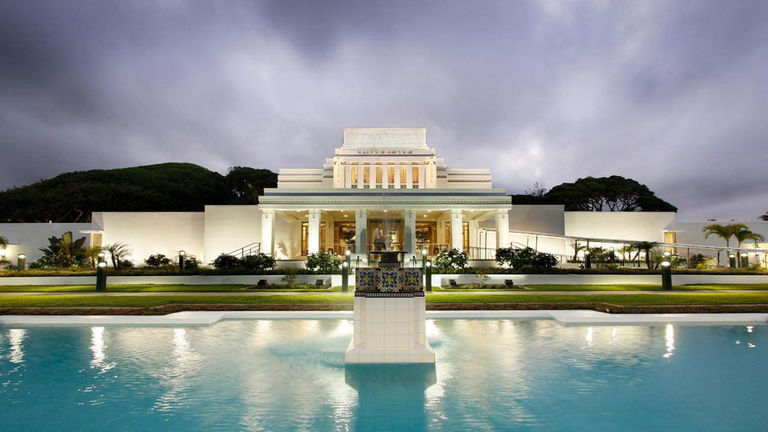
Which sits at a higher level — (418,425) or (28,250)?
(28,250)

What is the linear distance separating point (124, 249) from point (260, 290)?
52.5 ft

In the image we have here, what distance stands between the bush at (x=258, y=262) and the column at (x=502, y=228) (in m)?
12.3

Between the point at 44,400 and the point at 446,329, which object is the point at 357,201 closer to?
the point at 446,329

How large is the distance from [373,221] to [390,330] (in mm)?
22710

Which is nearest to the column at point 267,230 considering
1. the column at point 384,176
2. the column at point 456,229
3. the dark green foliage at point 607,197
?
the column at point 384,176

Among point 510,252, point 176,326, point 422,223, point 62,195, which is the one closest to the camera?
point 176,326

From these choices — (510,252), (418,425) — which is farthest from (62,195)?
(418,425)

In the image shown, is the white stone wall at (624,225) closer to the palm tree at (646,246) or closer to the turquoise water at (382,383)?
the palm tree at (646,246)

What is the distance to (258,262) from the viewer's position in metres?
21.0

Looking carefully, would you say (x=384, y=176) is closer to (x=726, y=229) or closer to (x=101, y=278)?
(x=101, y=278)

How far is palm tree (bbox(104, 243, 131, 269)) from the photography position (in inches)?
959

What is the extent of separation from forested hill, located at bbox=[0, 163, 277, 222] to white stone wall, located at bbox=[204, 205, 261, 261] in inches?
832

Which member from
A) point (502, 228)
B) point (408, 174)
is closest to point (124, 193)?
point (408, 174)

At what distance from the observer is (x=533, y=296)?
15.0 meters
